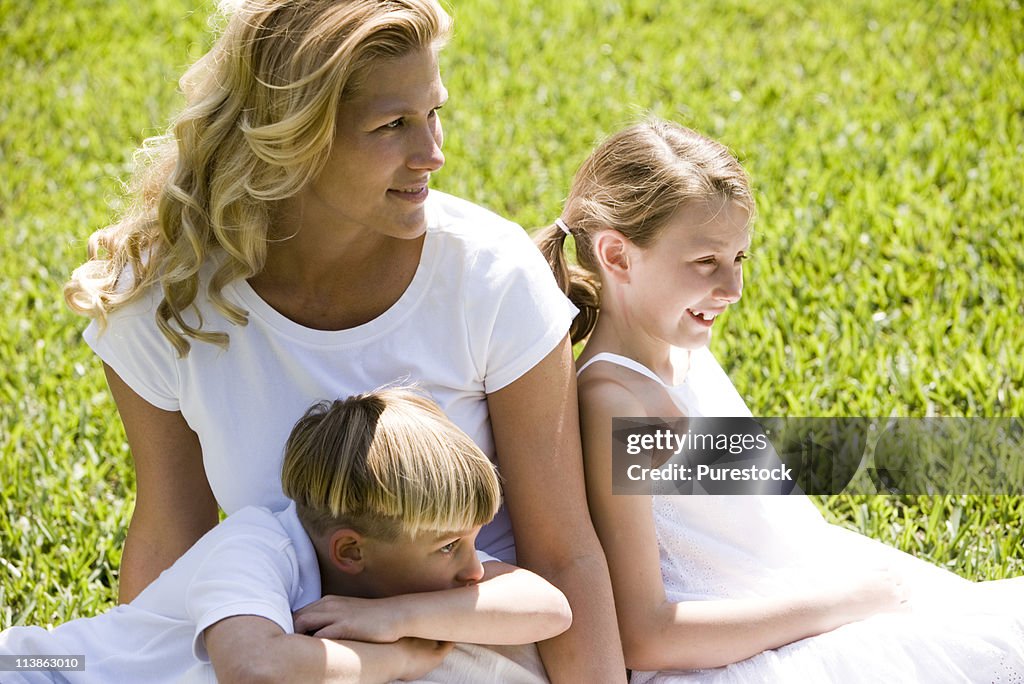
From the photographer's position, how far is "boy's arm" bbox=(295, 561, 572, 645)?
2.07m

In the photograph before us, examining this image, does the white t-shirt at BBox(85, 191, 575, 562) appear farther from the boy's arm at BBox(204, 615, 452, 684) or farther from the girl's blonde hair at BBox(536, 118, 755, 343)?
the boy's arm at BBox(204, 615, 452, 684)

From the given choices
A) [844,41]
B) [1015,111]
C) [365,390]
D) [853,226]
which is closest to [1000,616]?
[365,390]

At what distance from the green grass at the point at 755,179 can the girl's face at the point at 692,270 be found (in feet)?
2.72

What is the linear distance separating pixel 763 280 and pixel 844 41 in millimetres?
2710

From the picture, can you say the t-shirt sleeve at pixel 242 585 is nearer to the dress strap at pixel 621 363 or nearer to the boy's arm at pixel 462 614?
the boy's arm at pixel 462 614

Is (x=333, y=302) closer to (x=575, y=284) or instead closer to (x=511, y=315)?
(x=511, y=315)

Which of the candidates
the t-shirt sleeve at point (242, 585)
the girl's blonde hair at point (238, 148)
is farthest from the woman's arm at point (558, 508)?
the girl's blonde hair at point (238, 148)

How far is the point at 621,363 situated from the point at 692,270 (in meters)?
0.26

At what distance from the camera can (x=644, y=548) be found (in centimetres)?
241

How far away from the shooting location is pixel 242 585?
2.02 m

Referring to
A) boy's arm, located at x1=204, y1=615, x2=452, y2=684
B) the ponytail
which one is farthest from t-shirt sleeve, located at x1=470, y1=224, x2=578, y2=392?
boy's arm, located at x1=204, y1=615, x2=452, y2=684

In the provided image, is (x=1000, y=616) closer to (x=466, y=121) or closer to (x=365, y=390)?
(x=365, y=390)

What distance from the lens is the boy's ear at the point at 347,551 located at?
2178mm

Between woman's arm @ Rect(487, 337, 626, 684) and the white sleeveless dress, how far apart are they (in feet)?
0.62
